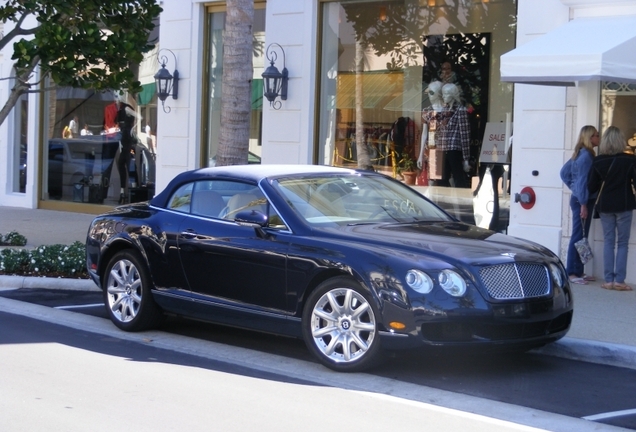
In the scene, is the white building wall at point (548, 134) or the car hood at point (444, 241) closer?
the car hood at point (444, 241)

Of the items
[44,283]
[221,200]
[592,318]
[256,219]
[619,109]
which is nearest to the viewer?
[256,219]

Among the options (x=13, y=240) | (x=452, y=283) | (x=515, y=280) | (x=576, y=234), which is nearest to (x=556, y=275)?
(x=515, y=280)

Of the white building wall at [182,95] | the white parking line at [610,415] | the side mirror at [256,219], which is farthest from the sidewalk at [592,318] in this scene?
the side mirror at [256,219]

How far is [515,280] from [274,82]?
8.94 m

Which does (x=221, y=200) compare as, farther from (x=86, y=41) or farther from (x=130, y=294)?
(x=86, y=41)

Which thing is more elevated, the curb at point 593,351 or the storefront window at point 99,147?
the storefront window at point 99,147

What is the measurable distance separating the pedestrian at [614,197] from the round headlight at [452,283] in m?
4.75

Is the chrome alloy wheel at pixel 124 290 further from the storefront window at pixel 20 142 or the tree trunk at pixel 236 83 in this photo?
the storefront window at pixel 20 142

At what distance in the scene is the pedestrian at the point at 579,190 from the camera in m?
11.3

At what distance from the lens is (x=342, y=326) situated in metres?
7.16

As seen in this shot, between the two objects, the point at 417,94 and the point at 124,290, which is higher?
the point at 417,94

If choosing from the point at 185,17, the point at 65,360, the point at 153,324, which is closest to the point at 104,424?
the point at 65,360

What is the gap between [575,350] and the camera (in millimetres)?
8141

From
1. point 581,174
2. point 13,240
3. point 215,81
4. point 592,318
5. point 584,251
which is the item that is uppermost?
point 215,81
